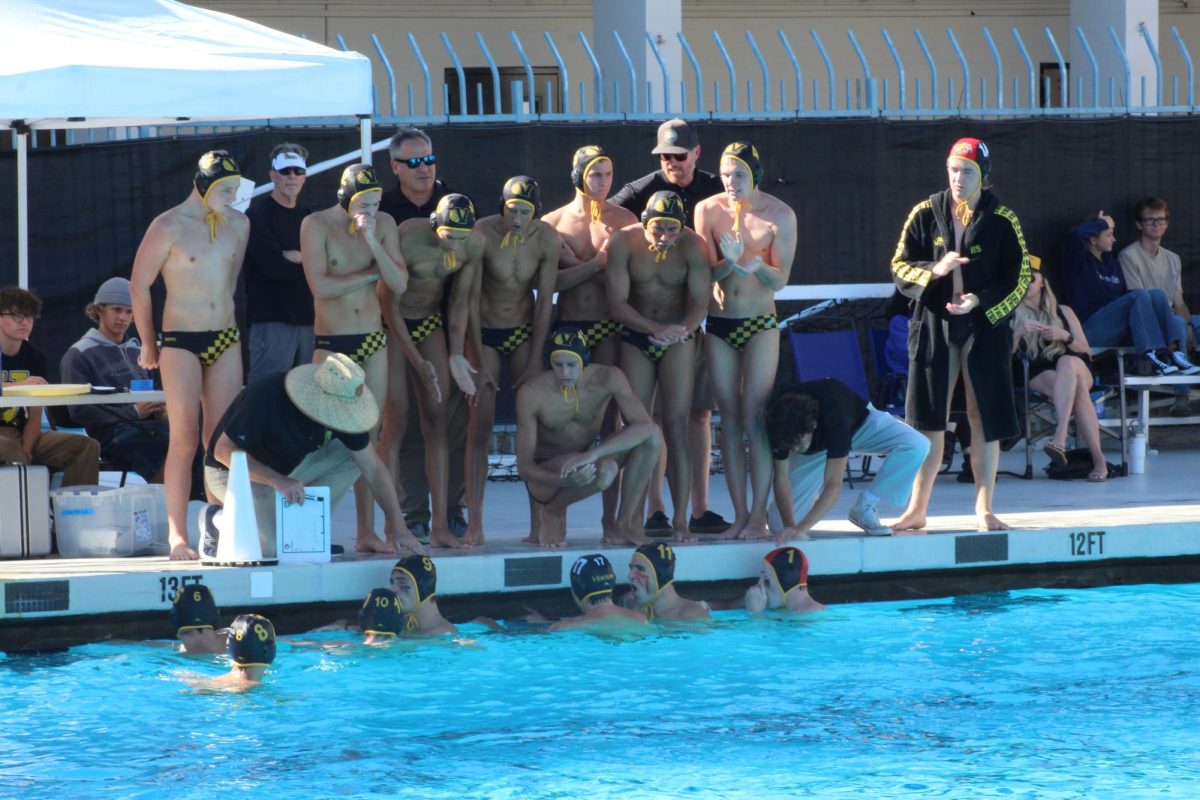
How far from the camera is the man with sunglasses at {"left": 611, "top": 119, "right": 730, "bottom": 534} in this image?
8086 mm

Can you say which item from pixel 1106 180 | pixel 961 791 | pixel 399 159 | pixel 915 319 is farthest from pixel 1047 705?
pixel 1106 180

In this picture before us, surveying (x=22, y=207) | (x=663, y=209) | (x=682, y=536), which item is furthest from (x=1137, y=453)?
(x=22, y=207)

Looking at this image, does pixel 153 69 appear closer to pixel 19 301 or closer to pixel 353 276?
pixel 353 276

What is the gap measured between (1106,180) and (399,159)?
Answer: 6.04 metres

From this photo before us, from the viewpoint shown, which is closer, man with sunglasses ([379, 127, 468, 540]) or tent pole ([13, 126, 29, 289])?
man with sunglasses ([379, 127, 468, 540])

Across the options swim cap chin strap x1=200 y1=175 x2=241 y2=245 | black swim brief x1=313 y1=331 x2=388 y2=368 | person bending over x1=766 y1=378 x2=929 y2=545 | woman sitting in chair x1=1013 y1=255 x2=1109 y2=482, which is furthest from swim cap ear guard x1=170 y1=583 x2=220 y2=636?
woman sitting in chair x1=1013 y1=255 x2=1109 y2=482

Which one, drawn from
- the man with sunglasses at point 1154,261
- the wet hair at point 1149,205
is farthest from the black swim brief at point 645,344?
the wet hair at point 1149,205

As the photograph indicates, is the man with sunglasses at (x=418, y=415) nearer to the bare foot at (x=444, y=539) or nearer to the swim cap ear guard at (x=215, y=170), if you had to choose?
the bare foot at (x=444, y=539)

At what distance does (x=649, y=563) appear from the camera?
23.4 ft

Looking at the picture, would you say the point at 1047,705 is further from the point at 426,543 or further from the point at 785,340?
the point at 785,340

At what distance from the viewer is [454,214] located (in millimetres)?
7254

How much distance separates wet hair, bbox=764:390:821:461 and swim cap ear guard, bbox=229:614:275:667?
2.60m

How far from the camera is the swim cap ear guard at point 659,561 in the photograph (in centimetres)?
712

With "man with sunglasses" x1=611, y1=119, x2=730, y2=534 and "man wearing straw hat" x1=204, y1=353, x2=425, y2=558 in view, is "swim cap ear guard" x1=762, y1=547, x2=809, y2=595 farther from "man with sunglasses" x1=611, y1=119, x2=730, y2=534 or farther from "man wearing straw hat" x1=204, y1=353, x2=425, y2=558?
"man wearing straw hat" x1=204, y1=353, x2=425, y2=558
